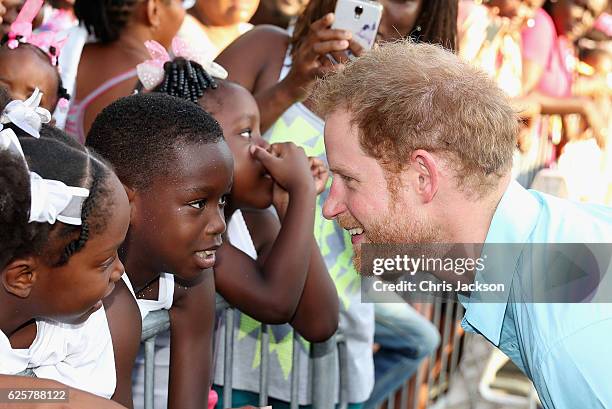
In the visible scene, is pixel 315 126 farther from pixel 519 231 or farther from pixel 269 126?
pixel 519 231

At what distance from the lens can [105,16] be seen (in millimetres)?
3477

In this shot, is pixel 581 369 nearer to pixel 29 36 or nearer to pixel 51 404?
pixel 51 404

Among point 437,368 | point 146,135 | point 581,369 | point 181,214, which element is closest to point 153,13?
point 146,135

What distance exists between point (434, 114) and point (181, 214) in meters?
0.65

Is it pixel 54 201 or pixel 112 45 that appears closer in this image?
pixel 54 201

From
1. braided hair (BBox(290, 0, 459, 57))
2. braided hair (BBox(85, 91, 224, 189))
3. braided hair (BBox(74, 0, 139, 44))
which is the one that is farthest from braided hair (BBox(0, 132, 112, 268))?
braided hair (BBox(290, 0, 459, 57))

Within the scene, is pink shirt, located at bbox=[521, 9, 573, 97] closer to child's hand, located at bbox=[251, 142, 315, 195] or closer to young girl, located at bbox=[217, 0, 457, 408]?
young girl, located at bbox=[217, 0, 457, 408]

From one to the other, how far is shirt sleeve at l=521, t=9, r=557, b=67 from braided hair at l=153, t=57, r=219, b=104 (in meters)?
3.98

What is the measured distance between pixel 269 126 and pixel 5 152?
5.05 feet

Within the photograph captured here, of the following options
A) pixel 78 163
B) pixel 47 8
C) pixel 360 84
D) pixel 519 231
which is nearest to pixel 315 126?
pixel 360 84

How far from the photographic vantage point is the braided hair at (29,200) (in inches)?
68.7

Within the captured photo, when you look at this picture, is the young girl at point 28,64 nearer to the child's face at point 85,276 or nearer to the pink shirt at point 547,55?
the child's face at point 85,276

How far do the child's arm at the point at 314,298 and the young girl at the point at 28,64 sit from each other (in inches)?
28.3

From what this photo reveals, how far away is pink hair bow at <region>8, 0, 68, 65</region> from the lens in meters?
2.82
